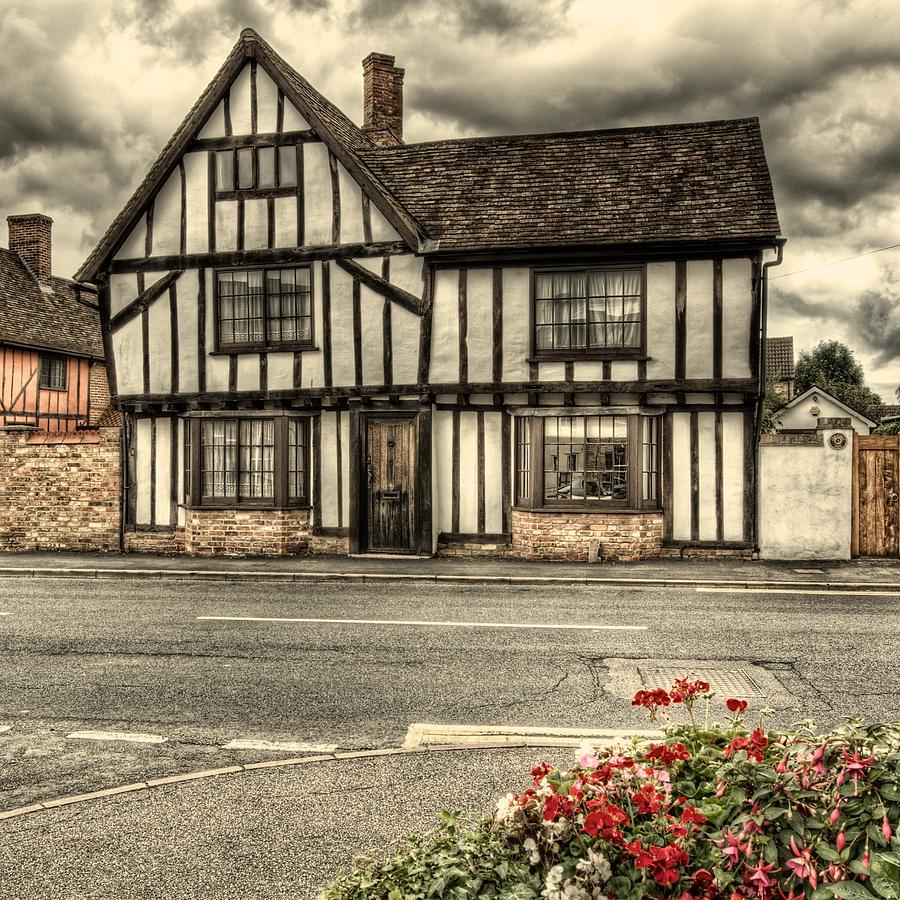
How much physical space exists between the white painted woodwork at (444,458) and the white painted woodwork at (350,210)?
370 centimetres

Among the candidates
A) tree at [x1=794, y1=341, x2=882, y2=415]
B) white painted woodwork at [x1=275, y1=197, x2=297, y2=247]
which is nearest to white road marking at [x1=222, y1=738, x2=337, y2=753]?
white painted woodwork at [x1=275, y1=197, x2=297, y2=247]

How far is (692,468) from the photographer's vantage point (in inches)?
658

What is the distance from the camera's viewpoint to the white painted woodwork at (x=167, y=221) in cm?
1834

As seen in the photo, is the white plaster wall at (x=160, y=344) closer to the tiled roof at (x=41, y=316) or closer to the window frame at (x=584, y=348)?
the window frame at (x=584, y=348)

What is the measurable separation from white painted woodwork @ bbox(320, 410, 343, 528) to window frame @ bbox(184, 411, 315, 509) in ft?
0.88

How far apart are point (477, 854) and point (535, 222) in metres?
15.4

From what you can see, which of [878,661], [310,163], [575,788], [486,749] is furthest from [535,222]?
[575,788]

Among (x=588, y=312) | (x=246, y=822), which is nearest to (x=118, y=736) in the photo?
(x=246, y=822)

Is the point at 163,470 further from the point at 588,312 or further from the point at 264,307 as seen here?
Result: the point at 588,312

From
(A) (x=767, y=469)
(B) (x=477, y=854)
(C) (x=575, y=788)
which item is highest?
(A) (x=767, y=469)

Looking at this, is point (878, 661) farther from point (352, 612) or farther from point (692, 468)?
point (692, 468)

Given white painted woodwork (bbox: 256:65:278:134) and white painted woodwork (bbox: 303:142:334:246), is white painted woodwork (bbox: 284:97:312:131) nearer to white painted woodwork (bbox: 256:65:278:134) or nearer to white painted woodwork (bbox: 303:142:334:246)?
white painted woodwork (bbox: 256:65:278:134)


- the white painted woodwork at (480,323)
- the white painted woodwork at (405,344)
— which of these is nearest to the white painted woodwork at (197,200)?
the white painted woodwork at (405,344)

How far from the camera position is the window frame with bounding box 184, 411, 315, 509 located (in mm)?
17797
